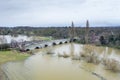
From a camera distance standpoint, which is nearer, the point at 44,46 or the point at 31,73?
the point at 31,73

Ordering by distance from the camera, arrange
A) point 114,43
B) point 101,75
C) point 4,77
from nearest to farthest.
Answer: point 4,77 < point 101,75 < point 114,43

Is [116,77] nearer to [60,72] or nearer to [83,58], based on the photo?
[60,72]

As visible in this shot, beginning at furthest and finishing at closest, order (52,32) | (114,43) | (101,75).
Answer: (52,32) → (114,43) → (101,75)

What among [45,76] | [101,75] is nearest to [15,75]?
[45,76]

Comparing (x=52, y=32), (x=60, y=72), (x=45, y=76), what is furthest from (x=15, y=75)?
(x=52, y=32)

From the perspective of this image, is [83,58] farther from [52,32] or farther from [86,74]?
[52,32]

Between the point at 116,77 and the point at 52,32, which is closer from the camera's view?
the point at 116,77

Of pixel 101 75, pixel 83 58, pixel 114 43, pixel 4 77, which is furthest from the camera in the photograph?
pixel 114 43

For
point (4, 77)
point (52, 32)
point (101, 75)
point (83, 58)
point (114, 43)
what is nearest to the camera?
point (4, 77)

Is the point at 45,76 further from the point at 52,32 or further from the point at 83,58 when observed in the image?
the point at 52,32
